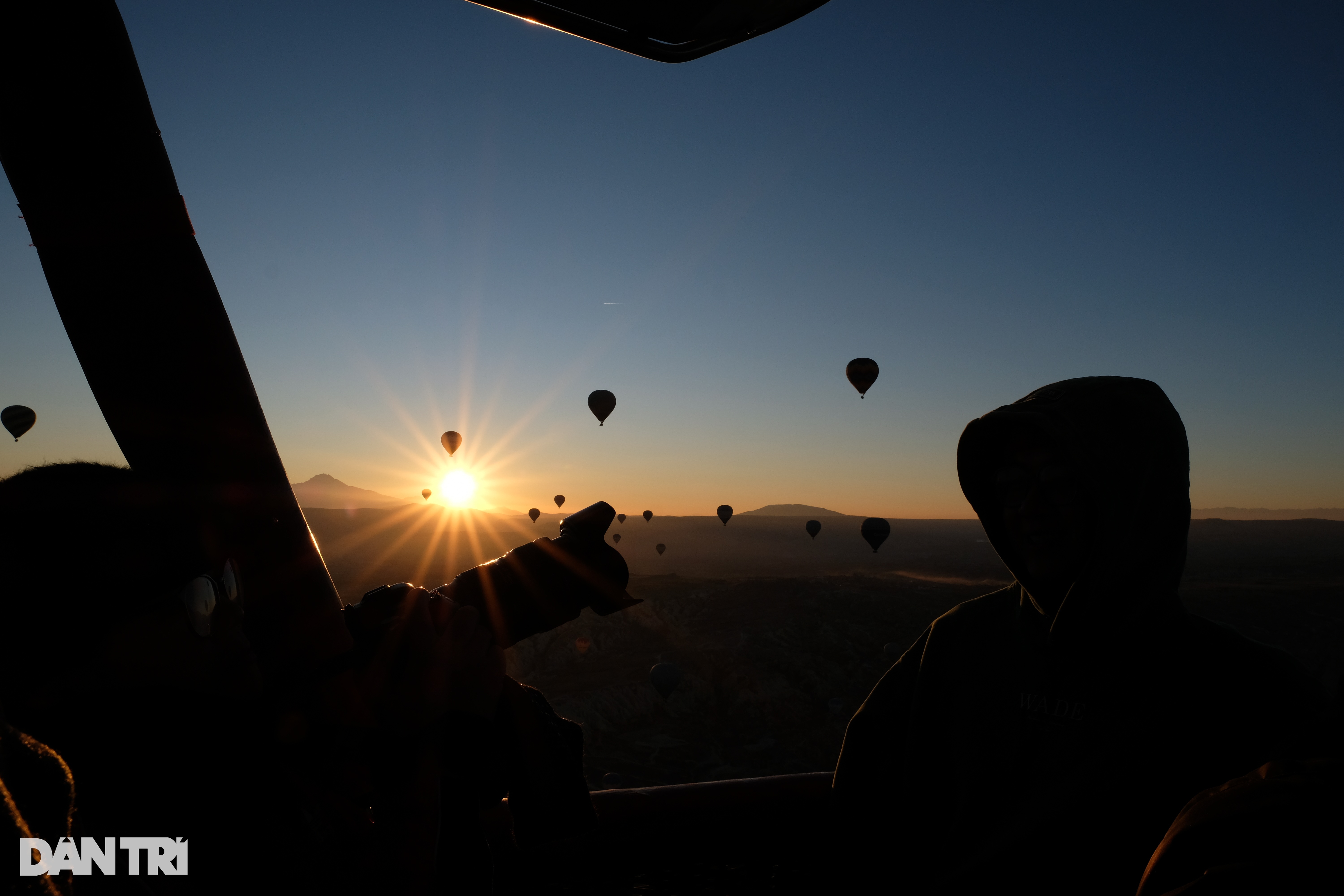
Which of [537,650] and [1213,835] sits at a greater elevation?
[1213,835]

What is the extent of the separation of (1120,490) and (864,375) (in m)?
37.0

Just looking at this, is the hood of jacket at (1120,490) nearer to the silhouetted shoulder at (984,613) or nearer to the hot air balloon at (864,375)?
the silhouetted shoulder at (984,613)

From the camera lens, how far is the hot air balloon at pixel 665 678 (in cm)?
3538

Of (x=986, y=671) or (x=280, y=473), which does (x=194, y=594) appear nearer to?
(x=280, y=473)

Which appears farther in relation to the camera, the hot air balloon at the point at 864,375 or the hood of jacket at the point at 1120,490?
the hot air balloon at the point at 864,375

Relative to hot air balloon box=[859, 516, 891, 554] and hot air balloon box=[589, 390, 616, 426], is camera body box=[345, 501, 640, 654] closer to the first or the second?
hot air balloon box=[589, 390, 616, 426]

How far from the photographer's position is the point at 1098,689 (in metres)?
2.61

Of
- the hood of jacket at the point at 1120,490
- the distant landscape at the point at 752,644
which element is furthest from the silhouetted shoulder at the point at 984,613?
the distant landscape at the point at 752,644

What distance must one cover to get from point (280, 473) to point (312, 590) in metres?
0.27

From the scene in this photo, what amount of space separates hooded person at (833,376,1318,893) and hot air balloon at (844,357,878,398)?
1426 inches

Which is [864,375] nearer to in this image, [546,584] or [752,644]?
[752,644]

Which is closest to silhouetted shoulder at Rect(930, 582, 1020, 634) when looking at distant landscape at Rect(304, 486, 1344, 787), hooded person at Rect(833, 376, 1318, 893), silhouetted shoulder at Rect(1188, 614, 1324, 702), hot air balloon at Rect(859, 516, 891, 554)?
hooded person at Rect(833, 376, 1318, 893)

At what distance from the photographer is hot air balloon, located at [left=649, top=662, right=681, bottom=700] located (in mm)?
35375

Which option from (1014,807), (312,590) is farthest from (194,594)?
→ (1014,807)
